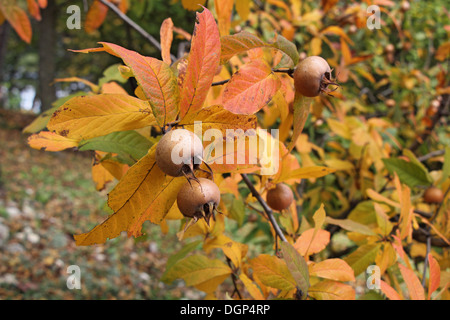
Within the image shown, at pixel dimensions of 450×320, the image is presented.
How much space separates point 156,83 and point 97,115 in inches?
3.4

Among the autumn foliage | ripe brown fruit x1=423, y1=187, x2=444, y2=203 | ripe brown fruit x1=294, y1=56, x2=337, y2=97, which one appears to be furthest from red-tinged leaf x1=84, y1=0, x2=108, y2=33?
ripe brown fruit x1=423, y1=187, x2=444, y2=203

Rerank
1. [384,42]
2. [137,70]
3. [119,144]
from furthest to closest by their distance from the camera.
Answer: [384,42], [119,144], [137,70]

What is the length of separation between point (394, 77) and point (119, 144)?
2.13 meters

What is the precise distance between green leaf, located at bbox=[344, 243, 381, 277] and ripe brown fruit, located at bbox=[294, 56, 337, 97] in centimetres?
49

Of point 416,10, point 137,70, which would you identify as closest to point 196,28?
point 137,70

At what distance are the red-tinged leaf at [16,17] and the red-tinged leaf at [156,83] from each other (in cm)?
89

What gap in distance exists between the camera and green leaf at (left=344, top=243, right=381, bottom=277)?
79cm

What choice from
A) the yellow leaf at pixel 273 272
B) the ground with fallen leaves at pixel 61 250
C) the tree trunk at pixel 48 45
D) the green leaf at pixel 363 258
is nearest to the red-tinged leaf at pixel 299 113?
the yellow leaf at pixel 273 272

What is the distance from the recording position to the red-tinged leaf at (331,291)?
640 mm

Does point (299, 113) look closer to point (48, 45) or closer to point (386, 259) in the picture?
point (386, 259)

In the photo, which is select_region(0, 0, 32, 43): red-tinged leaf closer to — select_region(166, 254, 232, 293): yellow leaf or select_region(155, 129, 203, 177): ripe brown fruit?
select_region(166, 254, 232, 293): yellow leaf

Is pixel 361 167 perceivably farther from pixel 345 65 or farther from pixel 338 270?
pixel 338 270

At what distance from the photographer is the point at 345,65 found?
149 cm
